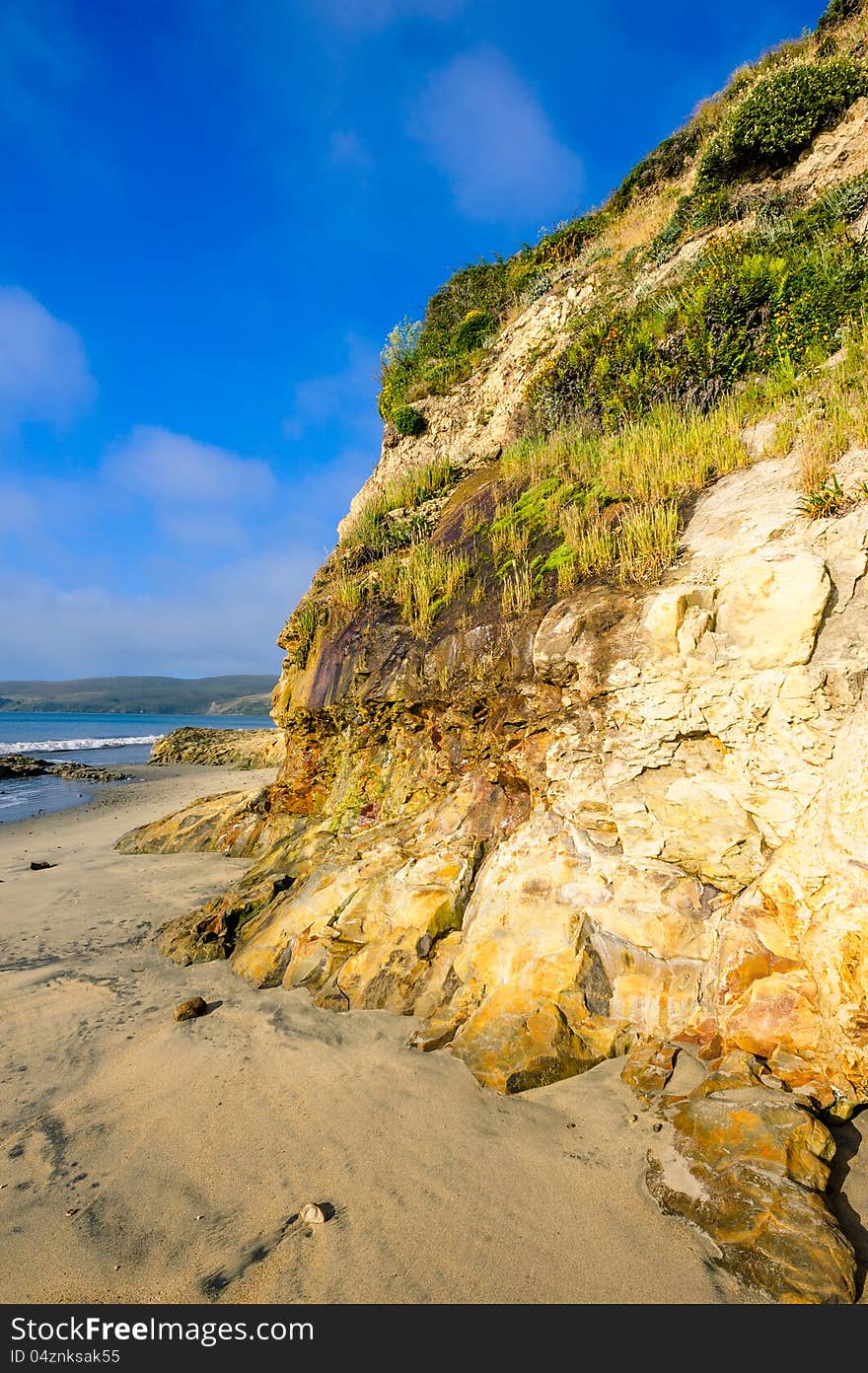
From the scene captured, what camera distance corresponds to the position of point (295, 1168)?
3.40m

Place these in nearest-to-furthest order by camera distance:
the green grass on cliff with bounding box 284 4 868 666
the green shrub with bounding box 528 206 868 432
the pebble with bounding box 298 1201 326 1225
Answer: the pebble with bounding box 298 1201 326 1225, the green grass on cliff with bounding box 284 4 868 666, the green shrub with bounding box 528 206 868 432

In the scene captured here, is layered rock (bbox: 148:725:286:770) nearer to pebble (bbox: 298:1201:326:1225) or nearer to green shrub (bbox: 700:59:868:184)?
pebble (bbox: 298:1201:326:1225)

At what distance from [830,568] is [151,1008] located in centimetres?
707

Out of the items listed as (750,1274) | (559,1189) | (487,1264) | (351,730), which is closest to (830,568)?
(750,1274)

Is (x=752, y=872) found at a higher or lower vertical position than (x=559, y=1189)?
higher

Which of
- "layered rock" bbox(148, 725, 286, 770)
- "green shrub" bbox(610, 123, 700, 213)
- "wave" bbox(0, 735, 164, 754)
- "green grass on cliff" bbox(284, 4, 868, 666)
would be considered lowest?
"wave" bbox(0, 735, 164, 754)

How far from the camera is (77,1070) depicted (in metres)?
4.48

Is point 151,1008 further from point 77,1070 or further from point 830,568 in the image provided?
point 830,568

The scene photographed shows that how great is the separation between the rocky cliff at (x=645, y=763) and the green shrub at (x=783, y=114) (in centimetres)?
347

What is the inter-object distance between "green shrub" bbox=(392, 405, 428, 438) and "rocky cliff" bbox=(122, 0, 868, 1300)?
6278 mm

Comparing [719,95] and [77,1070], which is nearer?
[77,1070]

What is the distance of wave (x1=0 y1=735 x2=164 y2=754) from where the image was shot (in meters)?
37.7

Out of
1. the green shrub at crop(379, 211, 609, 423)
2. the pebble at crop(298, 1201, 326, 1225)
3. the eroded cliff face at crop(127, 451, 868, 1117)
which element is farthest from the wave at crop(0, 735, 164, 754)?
the pebble at crop(298, 1201, 326, 1225)

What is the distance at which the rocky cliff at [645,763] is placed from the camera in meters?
3.50
